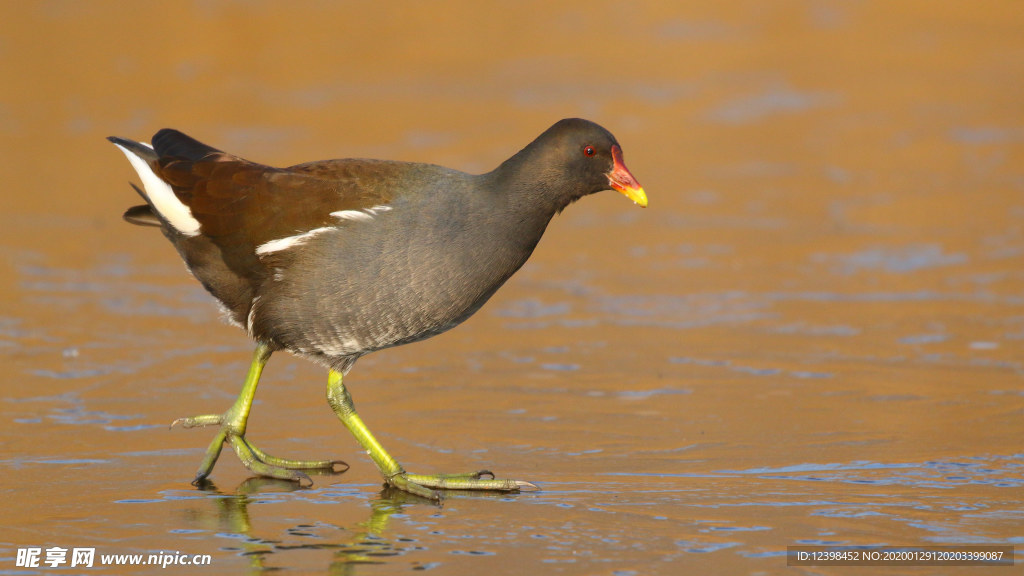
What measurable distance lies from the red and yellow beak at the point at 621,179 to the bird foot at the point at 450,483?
1.18 metres

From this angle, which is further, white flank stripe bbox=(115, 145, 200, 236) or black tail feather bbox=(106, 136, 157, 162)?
black tail feather bbox=(106, 136, 157, 162)

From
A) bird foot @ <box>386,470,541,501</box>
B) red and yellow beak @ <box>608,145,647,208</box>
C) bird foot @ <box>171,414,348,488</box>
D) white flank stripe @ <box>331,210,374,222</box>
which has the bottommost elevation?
bird foot @ <box>386,470,541,501</box>

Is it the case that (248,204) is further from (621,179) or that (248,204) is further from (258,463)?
(621,179)

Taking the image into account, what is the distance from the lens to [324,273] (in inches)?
193

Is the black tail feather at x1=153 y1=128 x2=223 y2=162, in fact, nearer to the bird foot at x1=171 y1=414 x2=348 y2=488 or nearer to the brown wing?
the brown wing

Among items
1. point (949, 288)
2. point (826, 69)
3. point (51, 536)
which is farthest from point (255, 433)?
point (826, 69)

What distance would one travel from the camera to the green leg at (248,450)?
503 centimetres

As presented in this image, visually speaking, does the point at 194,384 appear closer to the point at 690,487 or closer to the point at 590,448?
the point at 590,448

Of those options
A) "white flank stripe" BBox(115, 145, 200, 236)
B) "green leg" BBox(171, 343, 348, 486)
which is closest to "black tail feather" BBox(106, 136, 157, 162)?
"white flank stripe" BBox(115, 145, 200, 236)

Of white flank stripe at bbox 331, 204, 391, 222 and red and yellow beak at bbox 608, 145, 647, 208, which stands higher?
red and yellow beak at bbox 608, 145, 647, 208

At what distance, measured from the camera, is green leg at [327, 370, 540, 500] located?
4863mm

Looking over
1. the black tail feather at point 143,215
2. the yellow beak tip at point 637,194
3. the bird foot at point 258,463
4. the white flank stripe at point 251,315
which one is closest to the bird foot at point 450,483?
the bird foot at point 258,463

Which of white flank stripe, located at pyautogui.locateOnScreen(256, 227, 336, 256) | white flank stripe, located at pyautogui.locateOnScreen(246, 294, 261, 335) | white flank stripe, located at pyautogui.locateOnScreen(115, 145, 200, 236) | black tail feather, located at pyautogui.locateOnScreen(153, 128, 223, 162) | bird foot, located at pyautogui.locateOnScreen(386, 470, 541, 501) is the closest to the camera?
bird foot, located at pyautogui.locateOnScreen(386, 470, 541, 501)

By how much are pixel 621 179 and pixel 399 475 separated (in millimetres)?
1406
